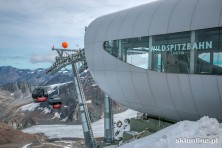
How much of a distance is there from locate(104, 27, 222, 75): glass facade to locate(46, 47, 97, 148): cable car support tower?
432 inches

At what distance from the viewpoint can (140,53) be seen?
13.3 metres

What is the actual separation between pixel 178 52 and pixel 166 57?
704 millimetres

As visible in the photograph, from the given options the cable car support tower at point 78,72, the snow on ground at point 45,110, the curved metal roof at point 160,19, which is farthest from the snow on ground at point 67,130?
the curved metal roof at point 160,19

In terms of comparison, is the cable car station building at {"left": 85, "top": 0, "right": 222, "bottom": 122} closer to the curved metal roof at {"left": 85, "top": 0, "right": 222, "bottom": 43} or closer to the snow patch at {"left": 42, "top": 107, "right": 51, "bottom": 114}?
the curved metal roof at {"left": 85, "top": 0, "right": 222, "bottom": 43}

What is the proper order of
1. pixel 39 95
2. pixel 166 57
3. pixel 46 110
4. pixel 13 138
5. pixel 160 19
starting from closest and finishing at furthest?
pixel 166 57 < pixel 160 19 < pixel 39 95 < pixel 13 138 < pixel 46 110

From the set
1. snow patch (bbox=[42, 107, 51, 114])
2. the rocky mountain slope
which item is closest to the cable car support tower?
the rocky mountain slope

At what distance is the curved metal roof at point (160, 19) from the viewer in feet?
35.1

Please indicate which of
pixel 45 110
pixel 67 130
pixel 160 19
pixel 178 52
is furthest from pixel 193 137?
pixel 45 110

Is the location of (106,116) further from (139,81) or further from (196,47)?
(196,47)

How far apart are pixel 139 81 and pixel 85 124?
11990mm

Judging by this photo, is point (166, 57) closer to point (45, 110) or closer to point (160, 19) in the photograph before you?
point (160, 19)

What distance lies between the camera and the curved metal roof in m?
10.7

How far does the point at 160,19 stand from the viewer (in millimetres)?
12578

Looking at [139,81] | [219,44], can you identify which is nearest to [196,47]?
[219,44]
